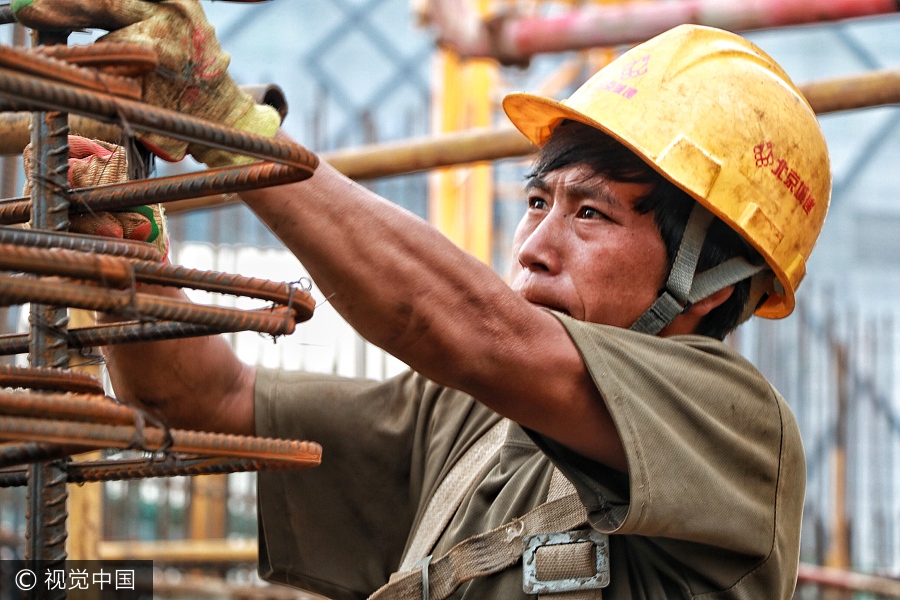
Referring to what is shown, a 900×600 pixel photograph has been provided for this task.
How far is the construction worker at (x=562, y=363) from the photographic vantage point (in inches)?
82.4

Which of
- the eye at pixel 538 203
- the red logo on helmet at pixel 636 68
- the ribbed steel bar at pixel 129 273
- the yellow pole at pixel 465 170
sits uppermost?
the yellow pole at pixel 465 170

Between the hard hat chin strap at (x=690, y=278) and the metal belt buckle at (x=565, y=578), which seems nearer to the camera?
the metal belt buckle at (x=565, y=578)

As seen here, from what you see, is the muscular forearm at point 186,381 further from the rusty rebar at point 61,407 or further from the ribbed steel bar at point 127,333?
the rusty rebar at point 61,407

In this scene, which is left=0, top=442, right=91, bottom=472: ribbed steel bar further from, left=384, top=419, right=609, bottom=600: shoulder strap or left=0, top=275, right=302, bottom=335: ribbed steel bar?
left=384, top=419, right=609, bottom=600: shoulder strap

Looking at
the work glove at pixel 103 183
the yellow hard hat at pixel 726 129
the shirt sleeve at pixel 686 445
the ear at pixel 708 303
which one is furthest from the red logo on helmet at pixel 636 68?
the work glove at pixel 103 183

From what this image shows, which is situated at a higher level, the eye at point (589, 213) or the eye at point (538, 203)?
the eye at point (538, 203)

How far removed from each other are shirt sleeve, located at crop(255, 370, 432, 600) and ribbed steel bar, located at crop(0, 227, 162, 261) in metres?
1.42

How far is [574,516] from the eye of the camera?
2.51 meters

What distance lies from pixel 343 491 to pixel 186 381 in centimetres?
54

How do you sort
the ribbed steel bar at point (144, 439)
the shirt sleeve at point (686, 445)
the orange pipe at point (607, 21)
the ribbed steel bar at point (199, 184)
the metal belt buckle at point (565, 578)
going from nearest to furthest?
the ribbed steel bar at point (144, 439), the ribbed steel bar at point (199, 184), the shirt sleeve at point (686, 445), the metal belt buckle at point (565, 578), the orange pipe at point (607, 21)

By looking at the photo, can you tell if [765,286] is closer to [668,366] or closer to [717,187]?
[717,187]

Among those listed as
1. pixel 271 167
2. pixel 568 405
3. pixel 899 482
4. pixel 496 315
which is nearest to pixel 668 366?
pixel 568 405

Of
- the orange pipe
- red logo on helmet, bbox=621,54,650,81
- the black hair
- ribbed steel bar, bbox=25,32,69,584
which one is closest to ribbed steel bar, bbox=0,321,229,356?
ribbed steel bar, bbox=25,32,69,584

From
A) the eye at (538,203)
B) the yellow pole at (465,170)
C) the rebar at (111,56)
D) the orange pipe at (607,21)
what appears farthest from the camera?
the yellow pole at (465,170)
